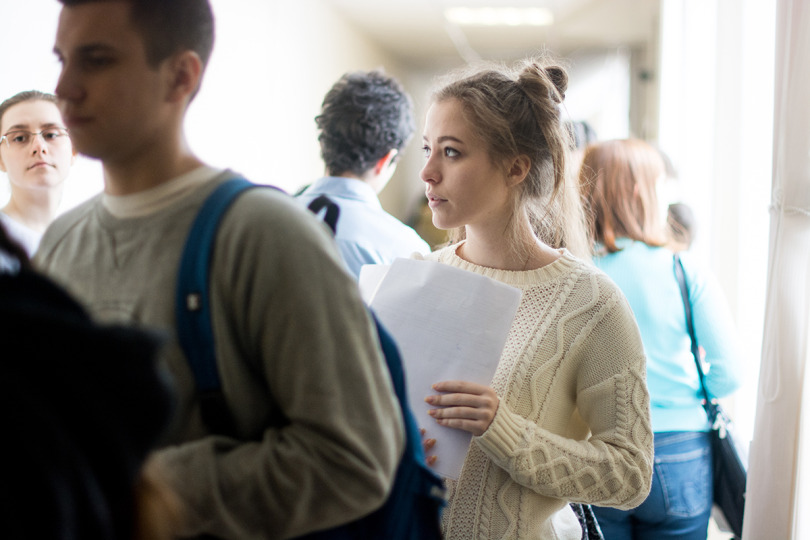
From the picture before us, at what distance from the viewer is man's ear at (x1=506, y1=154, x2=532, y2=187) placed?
1.55 metres

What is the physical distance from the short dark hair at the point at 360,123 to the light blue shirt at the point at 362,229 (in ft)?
0.29

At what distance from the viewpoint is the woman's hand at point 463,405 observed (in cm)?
123

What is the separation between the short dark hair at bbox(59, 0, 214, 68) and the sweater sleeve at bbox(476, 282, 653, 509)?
80 centimetres

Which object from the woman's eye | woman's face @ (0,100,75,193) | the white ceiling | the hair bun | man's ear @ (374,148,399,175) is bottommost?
man's ear @ (374,148,399,175)

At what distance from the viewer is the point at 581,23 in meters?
8.06

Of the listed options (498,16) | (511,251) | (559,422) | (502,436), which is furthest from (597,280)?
(498,16)

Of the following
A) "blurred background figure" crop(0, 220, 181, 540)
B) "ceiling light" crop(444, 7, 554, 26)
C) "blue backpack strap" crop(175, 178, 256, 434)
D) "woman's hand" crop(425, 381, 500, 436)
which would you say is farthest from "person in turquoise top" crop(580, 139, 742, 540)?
"ceiling light" crop(444, 7, 554, 26)

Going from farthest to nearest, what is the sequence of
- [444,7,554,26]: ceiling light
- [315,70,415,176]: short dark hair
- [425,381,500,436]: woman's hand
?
[444,7,554,26]: ceiling light < [315,70,415,176]: short dark hair < [425,381,500,436]: woman's hand

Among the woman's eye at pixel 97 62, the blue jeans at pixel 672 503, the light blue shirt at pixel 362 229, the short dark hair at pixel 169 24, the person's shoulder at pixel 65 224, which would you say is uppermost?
the short dark hair at pixel 169 24

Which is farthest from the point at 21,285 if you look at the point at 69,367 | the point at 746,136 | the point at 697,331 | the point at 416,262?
the point at 746,136

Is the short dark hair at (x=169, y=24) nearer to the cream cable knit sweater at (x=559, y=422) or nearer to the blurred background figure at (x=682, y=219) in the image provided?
the cream cable knit sweater at (x=559, y=422)

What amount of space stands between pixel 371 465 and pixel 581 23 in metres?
8.14

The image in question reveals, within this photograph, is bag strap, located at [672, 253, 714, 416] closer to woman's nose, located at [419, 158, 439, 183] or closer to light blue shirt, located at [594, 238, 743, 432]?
light blue shirt, located at [594, 238, 743, 432]

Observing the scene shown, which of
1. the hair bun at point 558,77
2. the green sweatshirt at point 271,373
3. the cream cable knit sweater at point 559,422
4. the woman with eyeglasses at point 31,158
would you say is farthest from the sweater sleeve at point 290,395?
the hair bun at point 558,77
